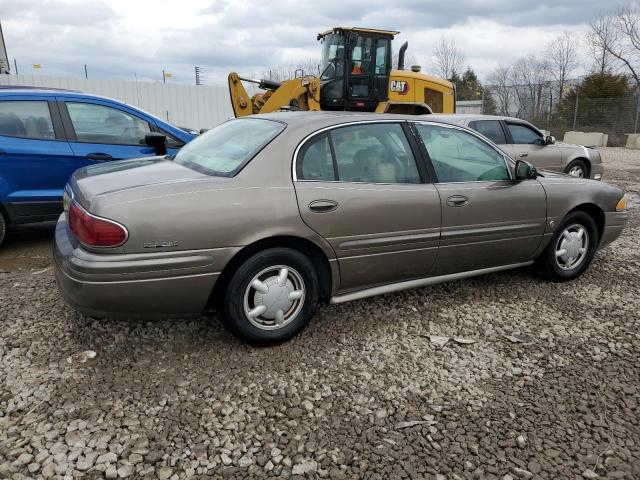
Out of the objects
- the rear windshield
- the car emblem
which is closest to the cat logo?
the rear windshield

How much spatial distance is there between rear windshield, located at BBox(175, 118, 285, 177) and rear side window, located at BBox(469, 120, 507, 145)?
4.84 m

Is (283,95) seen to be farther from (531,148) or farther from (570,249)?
(570,249)

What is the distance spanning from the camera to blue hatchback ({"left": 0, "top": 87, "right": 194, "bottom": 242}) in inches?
191

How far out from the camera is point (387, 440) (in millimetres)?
2365

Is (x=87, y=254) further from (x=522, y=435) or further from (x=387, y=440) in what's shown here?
(x=522, y=435)

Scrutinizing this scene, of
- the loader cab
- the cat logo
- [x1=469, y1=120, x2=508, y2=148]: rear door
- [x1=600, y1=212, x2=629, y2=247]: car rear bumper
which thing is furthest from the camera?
the cat logo

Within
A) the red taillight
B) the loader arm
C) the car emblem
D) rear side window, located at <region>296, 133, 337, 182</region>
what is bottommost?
the car emblem

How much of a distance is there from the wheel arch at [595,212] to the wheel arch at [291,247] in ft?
8.02

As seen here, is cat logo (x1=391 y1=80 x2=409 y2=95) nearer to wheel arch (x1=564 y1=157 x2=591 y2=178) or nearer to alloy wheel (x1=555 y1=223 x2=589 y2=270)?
wheel arch (x1=564 y1=157 x2=591 y2=178)

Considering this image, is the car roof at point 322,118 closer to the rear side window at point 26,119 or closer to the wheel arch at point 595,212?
the wheel arch at point 595,212

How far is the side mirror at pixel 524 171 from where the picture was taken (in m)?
3.91

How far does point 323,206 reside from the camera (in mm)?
3119

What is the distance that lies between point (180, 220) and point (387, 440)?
1565mm

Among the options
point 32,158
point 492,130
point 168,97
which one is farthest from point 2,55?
point 492,130
